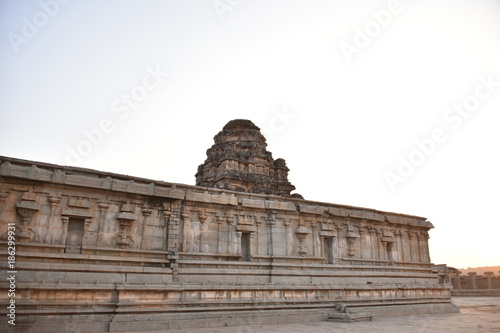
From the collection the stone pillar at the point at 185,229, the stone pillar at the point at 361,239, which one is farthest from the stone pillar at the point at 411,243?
the stone pillar at the point at 185,229

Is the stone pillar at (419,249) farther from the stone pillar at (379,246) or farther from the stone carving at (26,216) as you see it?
the stone carving at (26,216)

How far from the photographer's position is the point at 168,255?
1339cm

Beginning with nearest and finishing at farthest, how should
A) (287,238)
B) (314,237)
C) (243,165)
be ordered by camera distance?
(287,238)
(314,237)
(243,165)

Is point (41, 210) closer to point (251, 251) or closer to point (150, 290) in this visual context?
point (150, 290)

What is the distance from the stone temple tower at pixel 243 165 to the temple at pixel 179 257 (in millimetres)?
12452

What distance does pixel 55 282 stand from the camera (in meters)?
10.6

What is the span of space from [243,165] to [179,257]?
1756cm

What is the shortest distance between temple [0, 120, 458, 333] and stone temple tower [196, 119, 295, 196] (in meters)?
12.5

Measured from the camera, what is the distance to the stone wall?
11.0m

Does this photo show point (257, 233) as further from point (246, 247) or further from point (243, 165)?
point (243, 165)

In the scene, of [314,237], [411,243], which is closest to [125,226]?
[314,237]

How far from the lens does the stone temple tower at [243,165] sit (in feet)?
97.3

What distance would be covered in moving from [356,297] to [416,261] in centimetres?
714

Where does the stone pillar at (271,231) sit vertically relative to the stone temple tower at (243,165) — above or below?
below
